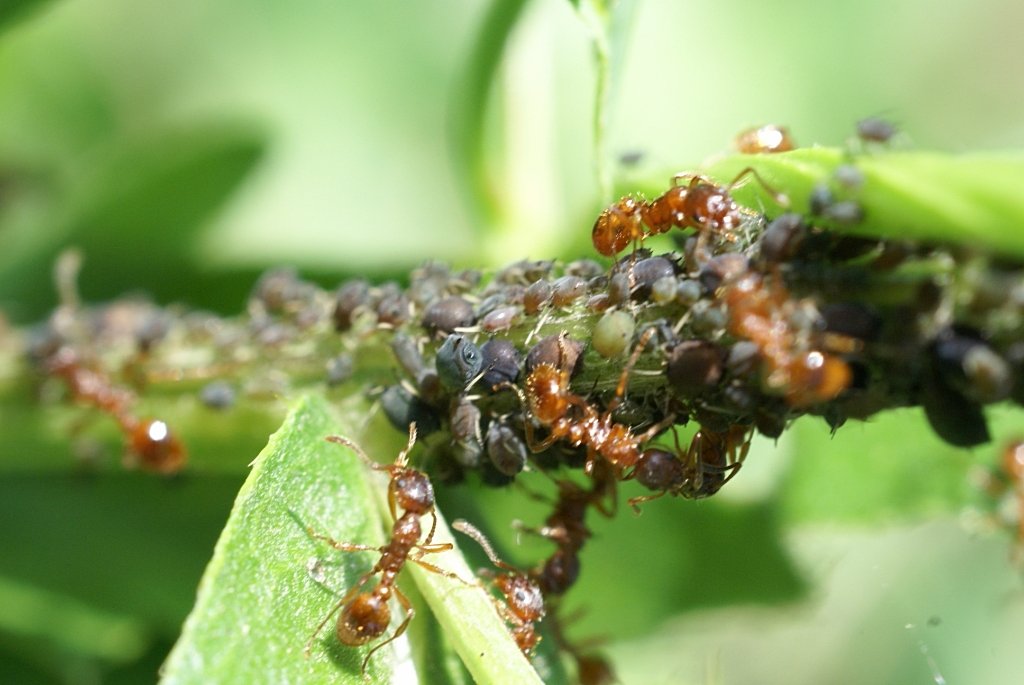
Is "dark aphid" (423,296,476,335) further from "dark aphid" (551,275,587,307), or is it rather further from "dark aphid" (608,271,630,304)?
"dark aphid" (608,271,630,304)

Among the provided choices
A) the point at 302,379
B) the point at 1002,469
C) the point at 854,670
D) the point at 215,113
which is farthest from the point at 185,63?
the point at 854,670

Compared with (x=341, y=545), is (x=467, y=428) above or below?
above

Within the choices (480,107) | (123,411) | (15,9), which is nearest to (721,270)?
(480,107)

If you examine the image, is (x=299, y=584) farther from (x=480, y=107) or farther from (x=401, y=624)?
(x=480, y=107)

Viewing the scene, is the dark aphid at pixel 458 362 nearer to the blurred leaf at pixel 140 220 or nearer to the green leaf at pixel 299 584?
the green leaf at pixel 299 584

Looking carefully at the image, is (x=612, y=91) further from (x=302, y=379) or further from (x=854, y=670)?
(x=854, y=670)

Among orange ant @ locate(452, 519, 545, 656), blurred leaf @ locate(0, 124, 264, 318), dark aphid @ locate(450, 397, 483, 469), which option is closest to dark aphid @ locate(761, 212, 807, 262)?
dark aphid @ locate(450, 397, 483, 469)
